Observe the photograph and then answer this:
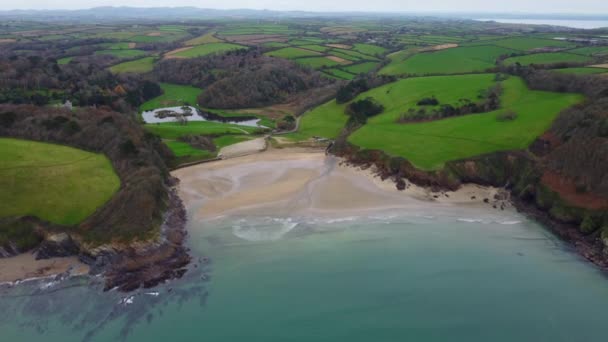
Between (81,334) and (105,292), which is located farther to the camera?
(105,292)

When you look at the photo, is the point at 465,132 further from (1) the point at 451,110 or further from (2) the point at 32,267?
(2) the point at 32,267

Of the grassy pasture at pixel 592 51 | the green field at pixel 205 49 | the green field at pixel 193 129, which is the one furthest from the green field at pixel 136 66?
the grassy pasture at pixel 592 51

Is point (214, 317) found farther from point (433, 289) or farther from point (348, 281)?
point (433, 289)

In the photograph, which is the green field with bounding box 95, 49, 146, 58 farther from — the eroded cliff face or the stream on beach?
the stream on beach

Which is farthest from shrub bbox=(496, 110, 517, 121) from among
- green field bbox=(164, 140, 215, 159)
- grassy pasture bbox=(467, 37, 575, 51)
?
grassy pasture bbox=(467, 37, 575, 51)

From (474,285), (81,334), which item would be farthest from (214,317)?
(474,285)

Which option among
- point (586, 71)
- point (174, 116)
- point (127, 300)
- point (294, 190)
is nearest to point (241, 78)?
point (174, 116)
